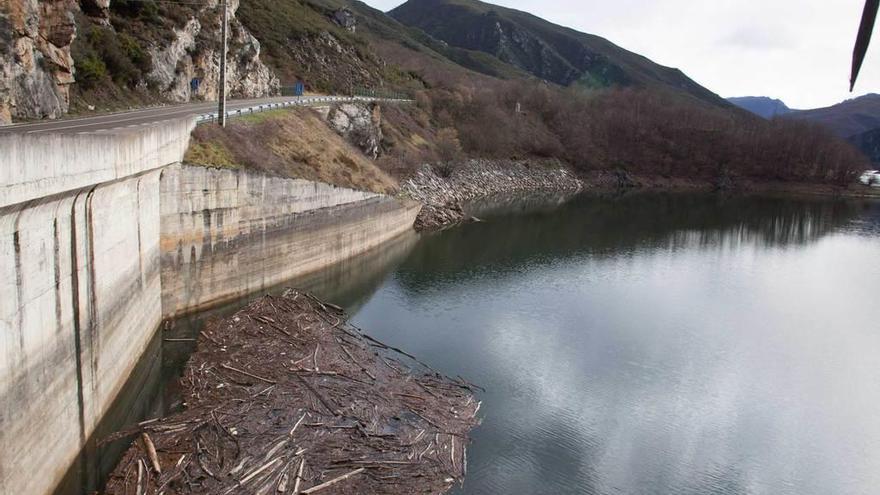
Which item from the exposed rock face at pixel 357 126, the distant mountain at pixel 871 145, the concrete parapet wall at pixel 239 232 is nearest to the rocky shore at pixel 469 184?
the exposed rock face at pixel 357 126

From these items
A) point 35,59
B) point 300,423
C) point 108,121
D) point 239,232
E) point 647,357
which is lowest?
point 647,357

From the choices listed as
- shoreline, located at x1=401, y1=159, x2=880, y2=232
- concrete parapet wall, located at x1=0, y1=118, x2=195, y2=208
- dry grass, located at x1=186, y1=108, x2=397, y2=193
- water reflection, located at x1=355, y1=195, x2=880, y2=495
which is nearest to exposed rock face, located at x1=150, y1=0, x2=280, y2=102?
dry grass, located at x1=186, y1=108, x2=397, y2=193

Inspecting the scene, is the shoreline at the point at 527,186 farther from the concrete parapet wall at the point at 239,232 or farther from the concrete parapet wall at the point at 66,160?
the concrete parapet wall at the point at 66,160

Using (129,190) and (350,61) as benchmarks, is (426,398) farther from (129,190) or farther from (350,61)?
(350,61)

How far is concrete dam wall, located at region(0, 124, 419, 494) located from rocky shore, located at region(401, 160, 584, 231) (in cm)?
1784

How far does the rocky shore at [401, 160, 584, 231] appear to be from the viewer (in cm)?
4775

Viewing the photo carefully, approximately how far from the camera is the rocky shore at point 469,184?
157ft

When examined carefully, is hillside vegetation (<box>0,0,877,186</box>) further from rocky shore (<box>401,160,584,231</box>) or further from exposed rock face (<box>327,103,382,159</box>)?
rocky shore (<box>401,160,584,231</box>)

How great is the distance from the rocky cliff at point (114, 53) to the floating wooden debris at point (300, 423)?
11673mm

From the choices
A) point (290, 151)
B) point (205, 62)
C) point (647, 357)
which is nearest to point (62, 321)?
point (647, 357)

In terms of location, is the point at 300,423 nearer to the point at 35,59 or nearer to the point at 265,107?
the point at 35,59

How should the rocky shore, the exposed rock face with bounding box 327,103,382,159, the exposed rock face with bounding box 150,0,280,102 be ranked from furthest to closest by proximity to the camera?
the rocky shore, the exposed rock face with bounding box 327,103,382,159, the exposed rock face with bounding box 150,0,280,102

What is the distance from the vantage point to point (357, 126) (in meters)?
47.3

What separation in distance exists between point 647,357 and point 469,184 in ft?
138
